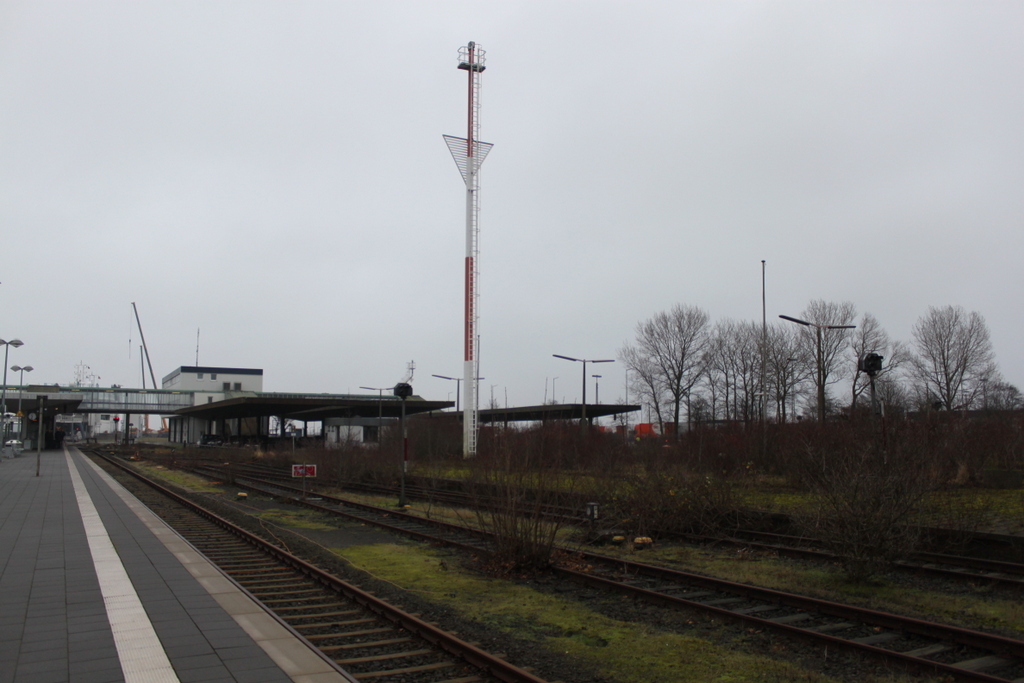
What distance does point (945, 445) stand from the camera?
17125 mm

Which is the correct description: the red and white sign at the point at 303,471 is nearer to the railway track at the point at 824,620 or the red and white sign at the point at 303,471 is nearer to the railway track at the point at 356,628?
the railway track at the point at 356,628

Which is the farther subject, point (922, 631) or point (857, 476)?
point (857, 476)

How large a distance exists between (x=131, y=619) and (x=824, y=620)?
26.6ft

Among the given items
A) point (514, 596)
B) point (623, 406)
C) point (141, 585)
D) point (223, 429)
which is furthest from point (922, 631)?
point (223, 429)

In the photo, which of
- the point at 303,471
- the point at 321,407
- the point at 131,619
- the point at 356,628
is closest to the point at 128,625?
the point at 131,619

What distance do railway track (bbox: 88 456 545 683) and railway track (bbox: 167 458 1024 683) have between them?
313 cm

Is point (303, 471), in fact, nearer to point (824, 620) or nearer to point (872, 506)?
point (872, 506)

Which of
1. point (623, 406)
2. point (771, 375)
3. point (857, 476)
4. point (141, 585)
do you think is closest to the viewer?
point (141, 585)

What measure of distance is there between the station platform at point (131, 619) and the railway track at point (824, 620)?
Result: 492 centimetres

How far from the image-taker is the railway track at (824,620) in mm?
7367

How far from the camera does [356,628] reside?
8.89 meters

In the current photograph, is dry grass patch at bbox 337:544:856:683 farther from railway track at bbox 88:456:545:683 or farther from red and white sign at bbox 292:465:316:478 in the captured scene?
red and white sign at bbox 292:465:316:478

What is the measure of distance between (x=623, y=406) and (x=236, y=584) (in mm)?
47838

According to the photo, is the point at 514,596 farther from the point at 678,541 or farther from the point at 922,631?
the point at 678,541
